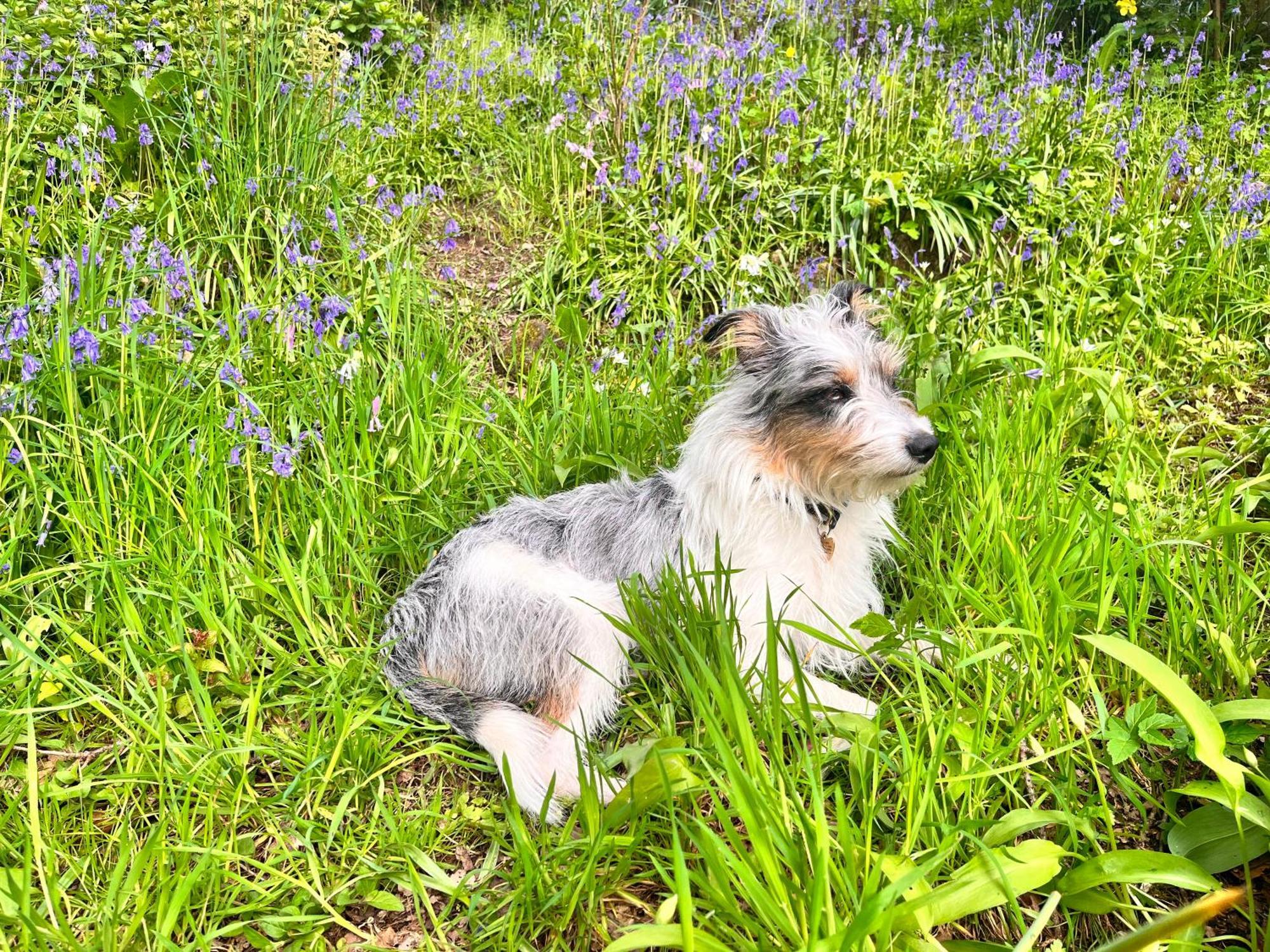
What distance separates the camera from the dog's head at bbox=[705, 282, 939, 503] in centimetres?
269

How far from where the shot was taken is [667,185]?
4.97 metres

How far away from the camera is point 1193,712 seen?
193 cm

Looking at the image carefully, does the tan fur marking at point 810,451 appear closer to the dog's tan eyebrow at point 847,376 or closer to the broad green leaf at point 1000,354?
the dog's tan eyebrow at point 847,376

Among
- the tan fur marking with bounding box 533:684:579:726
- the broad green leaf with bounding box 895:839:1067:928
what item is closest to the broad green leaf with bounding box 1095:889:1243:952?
the broad green leaf with bounding box 895:839:1067:928

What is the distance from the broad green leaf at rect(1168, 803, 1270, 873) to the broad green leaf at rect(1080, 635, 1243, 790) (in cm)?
19

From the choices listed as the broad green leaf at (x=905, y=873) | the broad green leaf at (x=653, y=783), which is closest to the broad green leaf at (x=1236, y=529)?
the broad green leaf at (x=905, y=873)

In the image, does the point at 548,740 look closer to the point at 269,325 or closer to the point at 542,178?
the point at 269,325

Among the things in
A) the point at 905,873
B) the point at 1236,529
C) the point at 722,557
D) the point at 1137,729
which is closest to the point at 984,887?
the point at 905,873

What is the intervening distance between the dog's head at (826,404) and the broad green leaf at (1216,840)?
3.68 feet

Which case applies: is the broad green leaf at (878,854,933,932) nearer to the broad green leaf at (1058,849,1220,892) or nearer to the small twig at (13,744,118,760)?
the broad green leaf at (1058,849,1220,892)

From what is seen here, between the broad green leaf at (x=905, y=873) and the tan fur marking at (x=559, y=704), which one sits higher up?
the broad green leaf at (x=905, y=873)

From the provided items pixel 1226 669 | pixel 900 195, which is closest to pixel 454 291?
pixel 900 195

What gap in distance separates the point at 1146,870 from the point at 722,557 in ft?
4.69

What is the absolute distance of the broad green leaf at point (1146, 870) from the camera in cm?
195
